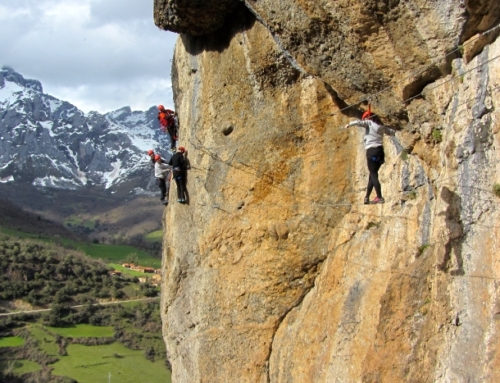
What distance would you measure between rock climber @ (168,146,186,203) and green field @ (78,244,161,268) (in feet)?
297

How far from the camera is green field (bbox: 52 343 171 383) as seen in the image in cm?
4922

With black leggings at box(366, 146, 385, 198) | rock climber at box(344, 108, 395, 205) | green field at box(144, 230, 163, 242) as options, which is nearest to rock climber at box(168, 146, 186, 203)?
rock climber at box(344, 108, 395, 205)

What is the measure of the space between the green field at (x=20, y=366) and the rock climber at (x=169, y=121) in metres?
41.5

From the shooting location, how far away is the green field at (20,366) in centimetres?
4790

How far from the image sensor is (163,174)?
1518cm

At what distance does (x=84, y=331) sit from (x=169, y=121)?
5149 centimetres

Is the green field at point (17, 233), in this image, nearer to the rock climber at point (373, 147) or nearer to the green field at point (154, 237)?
the green field at point (154, 237)

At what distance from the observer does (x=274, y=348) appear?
11258 mm

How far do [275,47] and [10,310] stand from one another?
202ft

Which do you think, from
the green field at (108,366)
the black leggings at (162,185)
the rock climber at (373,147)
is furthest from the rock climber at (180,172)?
the green field at (108,366)

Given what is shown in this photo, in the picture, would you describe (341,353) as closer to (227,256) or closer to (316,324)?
(316,324)

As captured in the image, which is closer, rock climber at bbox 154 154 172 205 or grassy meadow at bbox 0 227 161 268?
rock climber at bbox 154 154 172 205

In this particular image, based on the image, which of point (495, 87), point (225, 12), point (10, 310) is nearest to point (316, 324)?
point (495, 87)

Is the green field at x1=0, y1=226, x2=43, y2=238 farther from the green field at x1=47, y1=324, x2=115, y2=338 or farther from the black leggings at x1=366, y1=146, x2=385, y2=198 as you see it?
the black leggings at x1=366, y1=146, x2=385, y2=198
